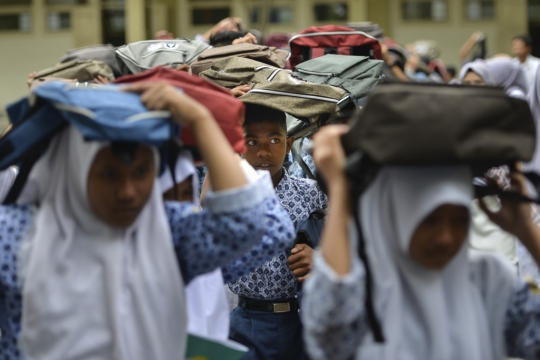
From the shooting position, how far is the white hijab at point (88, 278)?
304 cm

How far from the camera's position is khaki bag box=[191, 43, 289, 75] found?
18.8 ft

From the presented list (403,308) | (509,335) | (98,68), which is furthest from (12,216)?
(98,68)

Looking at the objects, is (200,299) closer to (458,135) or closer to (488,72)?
(458,135)

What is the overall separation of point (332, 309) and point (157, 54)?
12.7 feet

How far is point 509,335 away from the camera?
2959mm

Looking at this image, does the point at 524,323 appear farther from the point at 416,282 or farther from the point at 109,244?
the point at 109,244

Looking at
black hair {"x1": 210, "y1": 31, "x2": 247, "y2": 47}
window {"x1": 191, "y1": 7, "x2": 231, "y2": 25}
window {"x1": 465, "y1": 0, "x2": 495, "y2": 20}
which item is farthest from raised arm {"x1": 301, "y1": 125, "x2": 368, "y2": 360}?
window {"x1": 465, "y1": 0, "x2": 495, "y2": 20}

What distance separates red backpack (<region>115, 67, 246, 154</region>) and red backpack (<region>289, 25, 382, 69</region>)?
3312mm

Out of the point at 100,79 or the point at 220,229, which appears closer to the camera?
the point at 220,229

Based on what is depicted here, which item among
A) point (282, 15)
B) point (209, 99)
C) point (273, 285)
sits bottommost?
point (273, 285)

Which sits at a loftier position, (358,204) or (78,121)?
(78,121)

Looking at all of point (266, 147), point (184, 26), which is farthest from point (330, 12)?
point (266, 147)

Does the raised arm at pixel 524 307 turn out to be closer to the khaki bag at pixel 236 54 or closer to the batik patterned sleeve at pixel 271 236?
the batik patterned sleeve at pixel 271 236

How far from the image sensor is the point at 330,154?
2.74 meters
